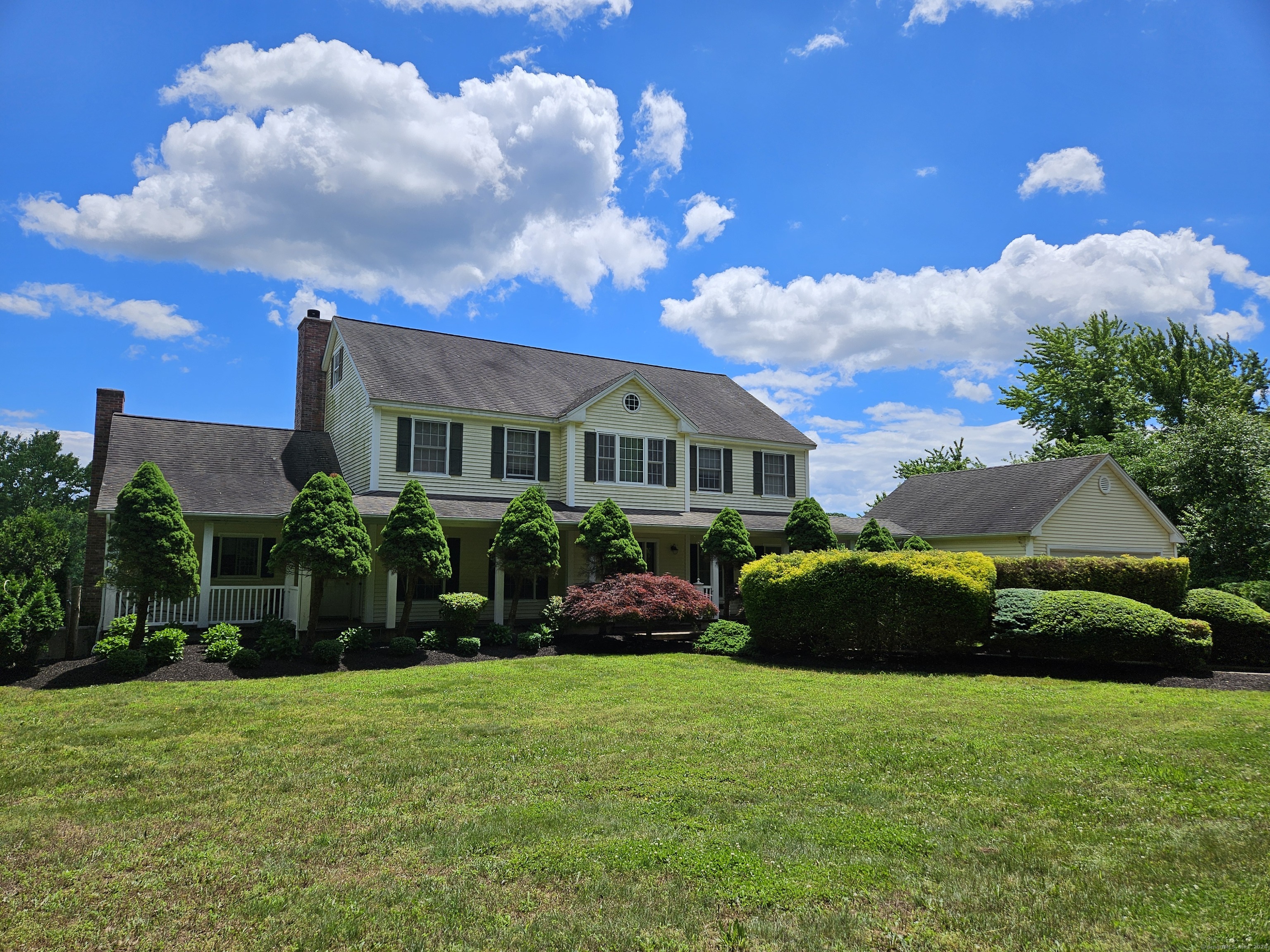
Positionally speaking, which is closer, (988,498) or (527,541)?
(527,541)

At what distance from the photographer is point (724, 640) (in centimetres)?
1741

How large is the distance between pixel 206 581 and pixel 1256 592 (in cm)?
2498

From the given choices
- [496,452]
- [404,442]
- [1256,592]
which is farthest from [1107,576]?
[404,442]

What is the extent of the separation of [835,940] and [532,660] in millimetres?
12114

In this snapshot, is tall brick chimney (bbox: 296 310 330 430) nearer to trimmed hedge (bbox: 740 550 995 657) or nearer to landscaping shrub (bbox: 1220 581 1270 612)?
trimmed hedge (bbox: 740 550 995 657)

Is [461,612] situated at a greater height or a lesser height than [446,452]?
lesser

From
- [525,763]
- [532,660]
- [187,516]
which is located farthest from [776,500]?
[525,763]

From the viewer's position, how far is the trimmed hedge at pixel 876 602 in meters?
14.3

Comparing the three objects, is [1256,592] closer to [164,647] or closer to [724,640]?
[724,640]

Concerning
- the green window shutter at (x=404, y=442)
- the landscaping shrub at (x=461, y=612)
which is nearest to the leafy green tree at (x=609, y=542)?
the landscaping shrub at (x=461, y=612)

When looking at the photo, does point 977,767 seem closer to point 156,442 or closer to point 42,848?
point 42,848

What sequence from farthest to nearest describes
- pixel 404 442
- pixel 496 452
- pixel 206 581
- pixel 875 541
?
pixel 875 541
pixel 496 452
pixel 404 442
pixel 206 581

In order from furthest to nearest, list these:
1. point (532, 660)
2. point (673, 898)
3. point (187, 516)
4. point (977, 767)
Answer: point (187, 516)
point (532, 660)
point (977, 767)
point (673, 898)

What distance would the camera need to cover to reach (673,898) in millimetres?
4418
